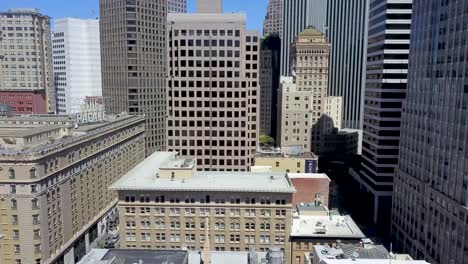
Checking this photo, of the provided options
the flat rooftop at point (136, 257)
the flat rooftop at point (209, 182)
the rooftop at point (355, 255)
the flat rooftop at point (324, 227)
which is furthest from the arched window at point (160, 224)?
the rooftop at point (355, 255)

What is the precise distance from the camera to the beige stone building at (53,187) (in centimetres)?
8662

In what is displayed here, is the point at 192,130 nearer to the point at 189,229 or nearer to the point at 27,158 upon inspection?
the point at 189,229

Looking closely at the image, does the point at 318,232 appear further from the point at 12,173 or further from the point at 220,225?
the point at 12,173

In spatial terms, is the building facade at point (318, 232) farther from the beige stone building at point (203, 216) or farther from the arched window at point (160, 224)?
the arched window at point (160, 224)

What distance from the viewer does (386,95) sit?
455ft

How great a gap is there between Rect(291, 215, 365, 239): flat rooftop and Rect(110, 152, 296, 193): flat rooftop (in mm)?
10596

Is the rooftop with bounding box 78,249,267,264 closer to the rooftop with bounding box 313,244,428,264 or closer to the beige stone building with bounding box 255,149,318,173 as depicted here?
the rooftop with bounding box 313,244,428,264

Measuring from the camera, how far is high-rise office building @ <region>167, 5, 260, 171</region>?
131 m

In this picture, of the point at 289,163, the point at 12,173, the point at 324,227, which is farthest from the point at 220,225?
the point at 289,163

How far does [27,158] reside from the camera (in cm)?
8588

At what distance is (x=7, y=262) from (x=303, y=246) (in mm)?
66246

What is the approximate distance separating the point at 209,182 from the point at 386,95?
7743 centimetres

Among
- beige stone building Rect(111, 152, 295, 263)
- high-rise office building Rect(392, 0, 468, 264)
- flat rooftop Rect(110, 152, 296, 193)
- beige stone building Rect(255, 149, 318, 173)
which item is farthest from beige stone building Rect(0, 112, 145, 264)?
high-rise office building Rect(392, 0, 468, 264)

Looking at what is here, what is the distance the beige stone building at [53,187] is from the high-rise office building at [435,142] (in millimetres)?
90769
